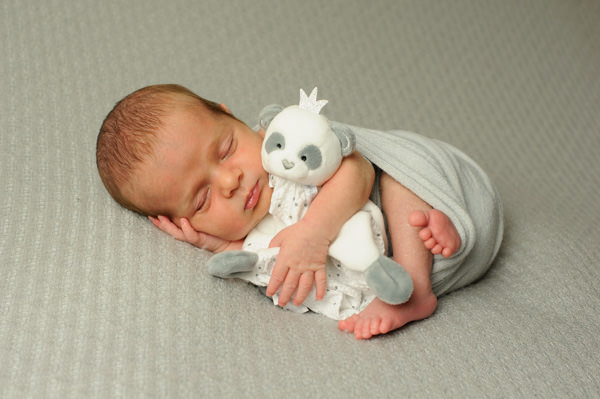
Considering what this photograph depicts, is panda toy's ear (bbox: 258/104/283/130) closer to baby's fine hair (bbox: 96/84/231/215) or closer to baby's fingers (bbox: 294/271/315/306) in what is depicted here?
baby's fine hair (bbox: 96/84/231/215)

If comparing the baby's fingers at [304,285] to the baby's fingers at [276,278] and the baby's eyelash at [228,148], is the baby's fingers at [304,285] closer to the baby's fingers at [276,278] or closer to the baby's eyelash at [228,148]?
the baby's fingers at [276,278]

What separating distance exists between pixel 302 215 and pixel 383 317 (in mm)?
225

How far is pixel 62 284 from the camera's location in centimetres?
100

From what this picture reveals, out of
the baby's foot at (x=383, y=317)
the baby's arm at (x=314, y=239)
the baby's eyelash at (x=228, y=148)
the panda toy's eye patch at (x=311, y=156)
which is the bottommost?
the baby's foot at (x=383, y=317)

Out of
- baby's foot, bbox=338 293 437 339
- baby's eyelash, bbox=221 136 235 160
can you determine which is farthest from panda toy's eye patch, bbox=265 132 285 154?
baby's foot, bbox=338 293 437 339

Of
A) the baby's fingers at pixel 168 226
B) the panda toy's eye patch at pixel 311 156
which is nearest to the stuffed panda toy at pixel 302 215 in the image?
the panda toy's eye patch at pixel 311 156

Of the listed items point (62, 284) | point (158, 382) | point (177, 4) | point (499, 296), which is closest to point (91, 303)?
point (62, 284)

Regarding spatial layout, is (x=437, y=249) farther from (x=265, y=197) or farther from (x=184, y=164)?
(x=184, y=164)

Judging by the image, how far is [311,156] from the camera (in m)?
1.02

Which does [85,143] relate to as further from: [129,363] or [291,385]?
[291,385]

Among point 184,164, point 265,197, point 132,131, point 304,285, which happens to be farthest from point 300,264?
point 132,131

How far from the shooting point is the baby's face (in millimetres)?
1085

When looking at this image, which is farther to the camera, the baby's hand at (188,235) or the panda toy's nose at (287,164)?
the baby's hand at (188,235)

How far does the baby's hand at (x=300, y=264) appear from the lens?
104 cm
